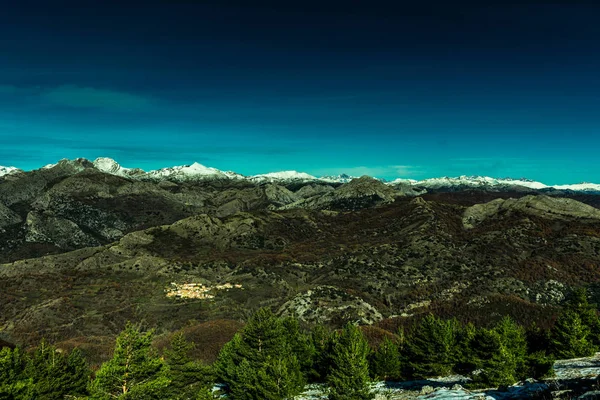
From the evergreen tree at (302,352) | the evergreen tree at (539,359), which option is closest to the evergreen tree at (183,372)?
the evergreen tree at (302,352)

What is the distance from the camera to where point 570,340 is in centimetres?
5788

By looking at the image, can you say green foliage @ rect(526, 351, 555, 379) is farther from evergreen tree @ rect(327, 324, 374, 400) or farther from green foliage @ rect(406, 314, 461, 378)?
evergreen tree @ rect(327, 324, 374, 400)

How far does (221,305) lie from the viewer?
19025cm

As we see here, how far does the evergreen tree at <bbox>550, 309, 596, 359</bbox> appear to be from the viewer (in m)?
57.4

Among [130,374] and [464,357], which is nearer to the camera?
[130,374]

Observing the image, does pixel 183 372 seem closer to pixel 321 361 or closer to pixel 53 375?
pixel 53 375

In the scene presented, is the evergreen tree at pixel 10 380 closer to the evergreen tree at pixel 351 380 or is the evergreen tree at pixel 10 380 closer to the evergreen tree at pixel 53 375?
the evergreen tree at pixel 53 375

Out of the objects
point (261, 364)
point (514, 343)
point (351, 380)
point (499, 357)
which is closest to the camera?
point (351, 380)

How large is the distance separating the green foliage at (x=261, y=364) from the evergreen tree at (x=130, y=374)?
16.8 m

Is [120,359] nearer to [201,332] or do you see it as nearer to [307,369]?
[307,369]

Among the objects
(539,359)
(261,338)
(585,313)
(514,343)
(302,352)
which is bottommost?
(302,352)

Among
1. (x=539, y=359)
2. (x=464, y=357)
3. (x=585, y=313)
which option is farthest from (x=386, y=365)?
(x=585, y=313)

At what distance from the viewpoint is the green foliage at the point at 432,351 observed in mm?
62094

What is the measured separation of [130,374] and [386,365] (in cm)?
5114
